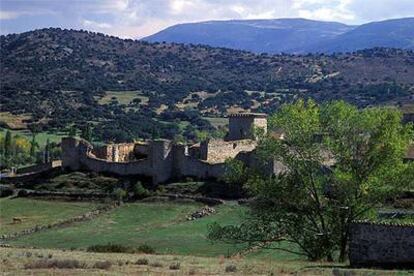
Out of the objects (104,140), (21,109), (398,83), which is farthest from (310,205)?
(398,83)

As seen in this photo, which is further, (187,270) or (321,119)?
(321,119)

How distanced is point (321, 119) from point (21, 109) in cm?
13094

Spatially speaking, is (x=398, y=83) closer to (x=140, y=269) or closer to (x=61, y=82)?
(x=61, y=82)

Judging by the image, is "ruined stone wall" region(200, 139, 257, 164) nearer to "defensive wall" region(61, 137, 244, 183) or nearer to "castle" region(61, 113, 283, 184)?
"castle" region(61, 113, 283, 184)

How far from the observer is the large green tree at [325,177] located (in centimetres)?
3128

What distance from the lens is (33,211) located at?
58062mm

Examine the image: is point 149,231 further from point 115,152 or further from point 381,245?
point 381,245

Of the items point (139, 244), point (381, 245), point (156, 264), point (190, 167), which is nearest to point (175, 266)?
point (156, 264)

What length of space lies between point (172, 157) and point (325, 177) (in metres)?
→ 31.9

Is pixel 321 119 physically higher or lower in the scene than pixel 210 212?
higher

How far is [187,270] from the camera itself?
24.5 m

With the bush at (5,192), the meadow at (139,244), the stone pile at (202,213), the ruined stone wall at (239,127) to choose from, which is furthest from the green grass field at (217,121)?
the stone pile at (202,213)

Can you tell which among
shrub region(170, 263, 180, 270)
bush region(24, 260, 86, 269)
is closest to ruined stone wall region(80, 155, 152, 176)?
bush region(24, 260, 86, 269)

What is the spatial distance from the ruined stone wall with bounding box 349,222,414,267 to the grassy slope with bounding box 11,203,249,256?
11.8 m
